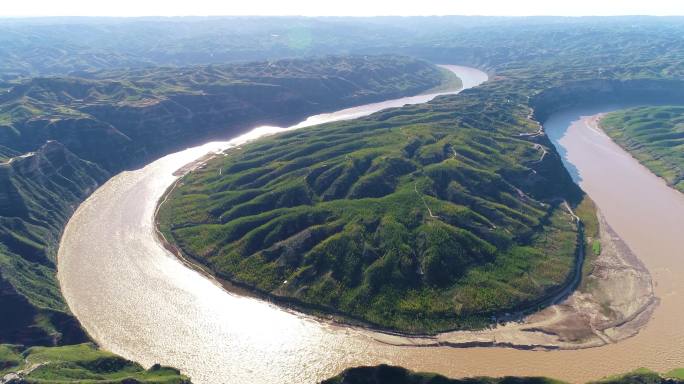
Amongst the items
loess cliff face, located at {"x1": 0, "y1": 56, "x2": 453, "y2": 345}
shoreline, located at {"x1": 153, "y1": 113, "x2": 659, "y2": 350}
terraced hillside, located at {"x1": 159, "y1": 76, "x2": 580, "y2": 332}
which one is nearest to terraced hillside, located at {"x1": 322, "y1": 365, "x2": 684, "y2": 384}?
shoreline, located at {"x1": 153, "y1": 113, "x2": 659, "y2": 350}

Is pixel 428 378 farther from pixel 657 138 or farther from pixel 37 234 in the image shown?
pixel 657 138

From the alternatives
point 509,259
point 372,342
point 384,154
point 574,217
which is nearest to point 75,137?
point 384,154

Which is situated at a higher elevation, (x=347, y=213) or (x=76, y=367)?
(x=76, y=367)

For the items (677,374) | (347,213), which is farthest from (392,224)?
(677,374)

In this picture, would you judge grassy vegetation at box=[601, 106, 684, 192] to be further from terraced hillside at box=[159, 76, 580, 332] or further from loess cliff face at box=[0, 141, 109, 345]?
loess cliff face at box=[0, 141, 109, 345]

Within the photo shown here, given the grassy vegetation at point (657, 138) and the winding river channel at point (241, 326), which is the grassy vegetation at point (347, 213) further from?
the grassy vegetation at point (657, 138)

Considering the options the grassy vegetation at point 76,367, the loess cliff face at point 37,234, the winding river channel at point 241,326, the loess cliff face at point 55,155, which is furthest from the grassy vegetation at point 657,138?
the loess cliff face at point 37,234
